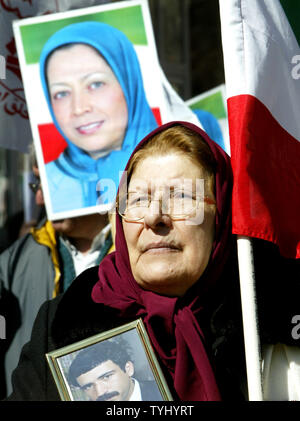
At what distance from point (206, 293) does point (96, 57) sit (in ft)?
4.99

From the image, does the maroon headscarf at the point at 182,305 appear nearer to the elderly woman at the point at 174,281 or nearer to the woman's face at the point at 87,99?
the elderly woman at the point at 174,281

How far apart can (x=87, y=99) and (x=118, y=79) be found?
178mm

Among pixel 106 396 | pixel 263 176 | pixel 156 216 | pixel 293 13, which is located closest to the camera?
pixel 106 396

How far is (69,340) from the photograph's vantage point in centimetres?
228

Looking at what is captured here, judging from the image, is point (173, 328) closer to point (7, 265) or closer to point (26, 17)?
point (7, 265)

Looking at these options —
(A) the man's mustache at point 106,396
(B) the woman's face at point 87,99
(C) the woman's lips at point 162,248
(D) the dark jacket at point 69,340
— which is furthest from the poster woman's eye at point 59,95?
(A) the man's mustache at point 106,396

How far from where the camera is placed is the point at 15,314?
327 centimetres

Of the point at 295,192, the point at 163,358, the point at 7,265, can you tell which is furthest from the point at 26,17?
the point at 163,358

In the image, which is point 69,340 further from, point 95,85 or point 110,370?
point 95,85

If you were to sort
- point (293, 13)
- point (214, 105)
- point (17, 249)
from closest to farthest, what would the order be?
point (293, 13), point (17, 249), point (214, 105)

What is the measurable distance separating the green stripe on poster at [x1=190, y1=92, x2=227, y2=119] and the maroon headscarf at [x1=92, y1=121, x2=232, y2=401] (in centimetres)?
155

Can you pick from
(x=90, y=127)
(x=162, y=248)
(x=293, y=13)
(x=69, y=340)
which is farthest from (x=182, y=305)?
(x=90, y=127)

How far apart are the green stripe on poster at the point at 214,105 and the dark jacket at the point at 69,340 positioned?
1.74 meters

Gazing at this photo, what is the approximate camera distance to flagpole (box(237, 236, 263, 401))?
6.61 feet
